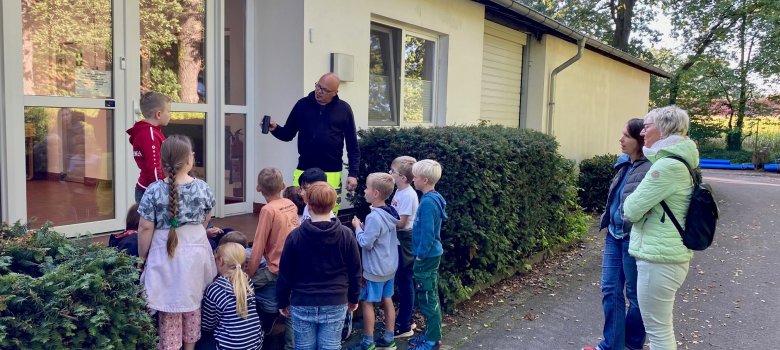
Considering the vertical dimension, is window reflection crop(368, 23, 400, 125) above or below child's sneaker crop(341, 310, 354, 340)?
above

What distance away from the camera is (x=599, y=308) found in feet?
19.3

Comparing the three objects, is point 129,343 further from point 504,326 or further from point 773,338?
point 773,338

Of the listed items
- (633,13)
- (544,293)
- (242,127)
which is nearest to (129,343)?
(242,127)

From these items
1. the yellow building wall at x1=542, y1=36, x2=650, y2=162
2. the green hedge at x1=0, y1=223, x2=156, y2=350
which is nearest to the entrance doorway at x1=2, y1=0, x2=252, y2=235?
the green hedge at x1=0, y1=223, x2=156, y2=350

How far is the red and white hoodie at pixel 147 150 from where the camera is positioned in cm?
Result: 384

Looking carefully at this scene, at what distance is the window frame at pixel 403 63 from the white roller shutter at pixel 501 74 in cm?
231

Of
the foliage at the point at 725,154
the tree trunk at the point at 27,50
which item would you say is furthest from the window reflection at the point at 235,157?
the foliage at the point at 725,154

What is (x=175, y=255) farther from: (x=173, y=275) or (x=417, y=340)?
(x=417, y=340)

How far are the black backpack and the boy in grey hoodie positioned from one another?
75.4 inches

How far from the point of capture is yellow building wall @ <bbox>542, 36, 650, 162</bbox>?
13.1m

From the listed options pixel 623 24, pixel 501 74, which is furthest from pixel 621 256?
pixel 623 24

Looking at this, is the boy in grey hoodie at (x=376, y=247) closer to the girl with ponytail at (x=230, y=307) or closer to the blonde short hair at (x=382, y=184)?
the blonde short hair at (x=382, y=184)

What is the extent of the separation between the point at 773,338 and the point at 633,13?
24006 mm

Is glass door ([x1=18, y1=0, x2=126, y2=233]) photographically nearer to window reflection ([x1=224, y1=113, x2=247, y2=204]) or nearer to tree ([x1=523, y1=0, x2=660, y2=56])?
window reflection ([x1=224, y1=113, x2=247, y2=204])
